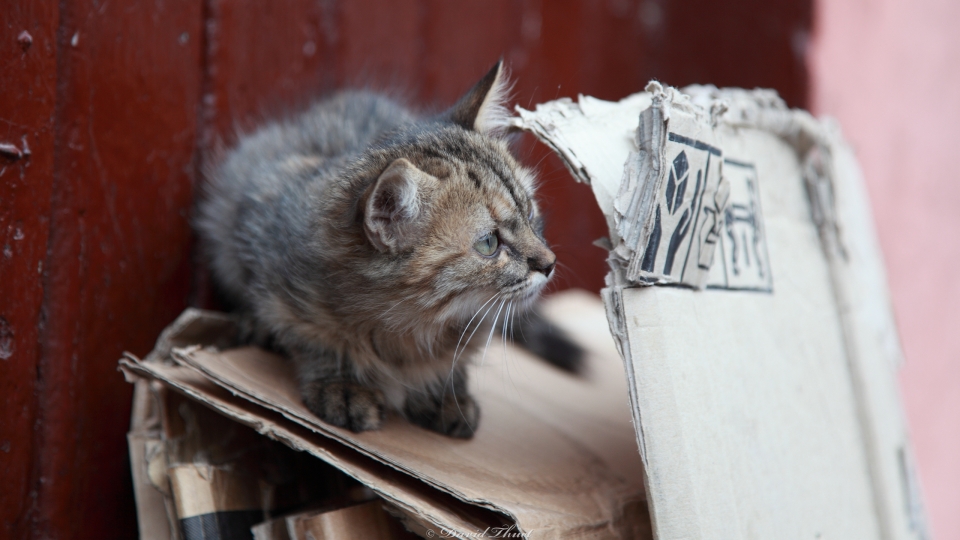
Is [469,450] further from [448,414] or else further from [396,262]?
[396,262]

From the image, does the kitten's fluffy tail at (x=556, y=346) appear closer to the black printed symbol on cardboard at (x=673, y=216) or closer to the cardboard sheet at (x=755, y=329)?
the cardboard sheet at (x=755, y=329)

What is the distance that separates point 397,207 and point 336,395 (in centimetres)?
31

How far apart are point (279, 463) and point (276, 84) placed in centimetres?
91

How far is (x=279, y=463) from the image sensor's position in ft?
3.81

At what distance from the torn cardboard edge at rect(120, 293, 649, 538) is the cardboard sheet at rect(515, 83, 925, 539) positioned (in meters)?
0.16

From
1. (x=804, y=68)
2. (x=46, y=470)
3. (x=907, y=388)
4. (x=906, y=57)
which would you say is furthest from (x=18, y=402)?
(x=906, y=57)

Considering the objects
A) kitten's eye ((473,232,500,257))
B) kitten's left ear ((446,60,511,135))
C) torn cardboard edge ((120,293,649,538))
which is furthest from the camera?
kitten's left ear ((446,60,511,135))

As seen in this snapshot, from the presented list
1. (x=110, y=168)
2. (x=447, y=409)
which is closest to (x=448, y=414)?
(x=447, y=409)

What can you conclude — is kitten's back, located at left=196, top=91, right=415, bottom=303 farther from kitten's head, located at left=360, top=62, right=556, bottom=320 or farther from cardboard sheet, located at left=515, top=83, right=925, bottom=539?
cardboard sheet, located at left=515, top=83, right=925, bottom=539

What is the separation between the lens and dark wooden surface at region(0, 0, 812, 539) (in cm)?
104

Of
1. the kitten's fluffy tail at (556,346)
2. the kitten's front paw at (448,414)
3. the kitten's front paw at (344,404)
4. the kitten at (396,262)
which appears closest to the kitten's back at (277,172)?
the kitten at (396,262)

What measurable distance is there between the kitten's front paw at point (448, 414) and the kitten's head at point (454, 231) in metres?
0.17

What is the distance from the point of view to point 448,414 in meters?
1.22

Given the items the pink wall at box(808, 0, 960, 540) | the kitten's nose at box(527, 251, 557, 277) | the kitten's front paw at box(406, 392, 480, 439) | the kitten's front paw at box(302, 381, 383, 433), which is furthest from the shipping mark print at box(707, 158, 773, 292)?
the pink wall at box(808, 0, 960, 540)
